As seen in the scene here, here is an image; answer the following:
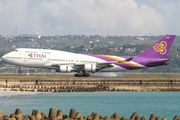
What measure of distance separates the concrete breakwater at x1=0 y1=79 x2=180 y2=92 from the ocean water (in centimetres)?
102

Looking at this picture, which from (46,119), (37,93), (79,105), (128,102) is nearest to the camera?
(46,119)

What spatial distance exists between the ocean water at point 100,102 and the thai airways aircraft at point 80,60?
13558 millimetres

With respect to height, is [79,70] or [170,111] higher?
[79,70]

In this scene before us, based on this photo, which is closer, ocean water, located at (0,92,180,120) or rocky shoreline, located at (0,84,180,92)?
ocean water, located at (0,92,180,120)

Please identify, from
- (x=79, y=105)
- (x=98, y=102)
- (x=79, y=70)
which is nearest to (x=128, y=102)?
(x=98, y=102)

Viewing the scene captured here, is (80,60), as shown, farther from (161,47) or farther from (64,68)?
(161,47)

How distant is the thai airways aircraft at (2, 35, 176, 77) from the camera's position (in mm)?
71125

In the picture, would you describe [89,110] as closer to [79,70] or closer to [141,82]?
[141,82]

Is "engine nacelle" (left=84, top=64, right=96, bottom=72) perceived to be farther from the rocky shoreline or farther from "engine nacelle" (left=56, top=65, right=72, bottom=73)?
the rocky shoreline

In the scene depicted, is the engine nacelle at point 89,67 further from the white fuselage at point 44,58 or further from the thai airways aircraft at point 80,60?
the white fuselage at point 44,58

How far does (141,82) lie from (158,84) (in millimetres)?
2339

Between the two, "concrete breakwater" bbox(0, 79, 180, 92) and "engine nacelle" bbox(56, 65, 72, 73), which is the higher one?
"engine nacelle" bbox(56, 65, 72, 73)

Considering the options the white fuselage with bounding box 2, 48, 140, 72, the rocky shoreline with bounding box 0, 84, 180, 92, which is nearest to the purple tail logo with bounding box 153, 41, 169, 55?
the white fuselage with bounding box 2, 48, 140, 72

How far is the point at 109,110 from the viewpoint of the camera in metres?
45.7
